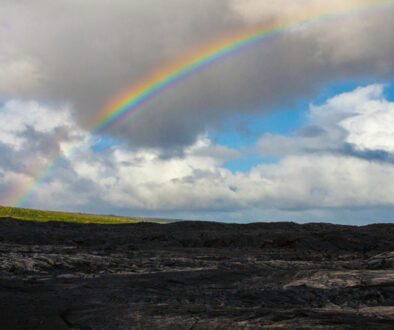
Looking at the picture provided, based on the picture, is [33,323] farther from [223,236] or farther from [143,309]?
[223,236]

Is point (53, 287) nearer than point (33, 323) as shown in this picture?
No

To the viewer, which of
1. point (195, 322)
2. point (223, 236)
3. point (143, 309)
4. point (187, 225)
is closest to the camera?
point (195, 322)

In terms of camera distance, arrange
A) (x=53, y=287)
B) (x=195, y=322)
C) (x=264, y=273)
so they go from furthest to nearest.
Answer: (x=264, y=273)
(x=53, y=287)
(x=195, y=322)

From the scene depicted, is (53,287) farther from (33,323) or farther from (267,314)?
(267,314)

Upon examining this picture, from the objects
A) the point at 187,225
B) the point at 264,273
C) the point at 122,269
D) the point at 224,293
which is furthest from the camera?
the point at 187,225

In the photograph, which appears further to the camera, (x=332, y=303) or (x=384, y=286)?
(x=384, y=286)

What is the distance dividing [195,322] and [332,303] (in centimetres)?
427

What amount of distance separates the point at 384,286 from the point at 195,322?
253 inches

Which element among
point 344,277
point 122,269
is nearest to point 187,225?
point 122,269

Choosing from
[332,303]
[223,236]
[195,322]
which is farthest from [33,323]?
→ [223,236]

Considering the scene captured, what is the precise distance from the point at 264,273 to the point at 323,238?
17.1m

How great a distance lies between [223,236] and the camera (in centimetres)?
3350

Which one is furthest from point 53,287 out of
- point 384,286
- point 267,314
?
point 384,286

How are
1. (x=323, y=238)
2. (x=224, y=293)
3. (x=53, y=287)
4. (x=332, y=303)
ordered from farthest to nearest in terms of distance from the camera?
(x=323, y=238) → (x=53, y=287) → (x=224, y=293) → (x=332, y=303)
